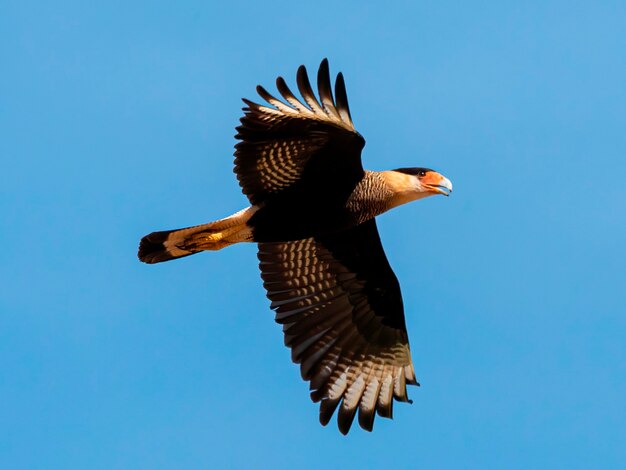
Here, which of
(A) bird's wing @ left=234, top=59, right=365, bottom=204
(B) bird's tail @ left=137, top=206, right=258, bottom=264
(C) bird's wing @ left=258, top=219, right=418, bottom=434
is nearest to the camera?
(A) bird's wing @ left=234, top=59, right=365, bottom=204

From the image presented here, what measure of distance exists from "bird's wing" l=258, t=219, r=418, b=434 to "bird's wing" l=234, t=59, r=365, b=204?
937 millimetres

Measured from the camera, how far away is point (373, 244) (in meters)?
10.8

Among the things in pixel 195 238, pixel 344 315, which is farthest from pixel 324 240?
pixel 195 238

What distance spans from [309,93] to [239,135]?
0.62m

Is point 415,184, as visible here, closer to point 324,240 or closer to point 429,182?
point 429,182

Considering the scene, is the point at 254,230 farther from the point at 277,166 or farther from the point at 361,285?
the point at 361,285

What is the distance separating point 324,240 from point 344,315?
0.68 m

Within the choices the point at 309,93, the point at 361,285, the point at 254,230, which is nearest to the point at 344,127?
the point at 309,93

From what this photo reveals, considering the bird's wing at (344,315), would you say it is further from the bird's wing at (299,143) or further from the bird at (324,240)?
the bird's wing at (299,143)

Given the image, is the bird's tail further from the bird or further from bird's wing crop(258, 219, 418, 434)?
bird's wing crop(258, 219, 418, 434)

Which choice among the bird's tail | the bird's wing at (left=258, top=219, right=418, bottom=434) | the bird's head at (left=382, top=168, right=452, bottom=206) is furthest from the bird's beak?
the bird's tail

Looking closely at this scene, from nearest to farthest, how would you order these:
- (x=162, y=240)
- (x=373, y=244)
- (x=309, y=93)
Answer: (x=309, y=93) < (x=162, y=240) < (x=373, y=244)

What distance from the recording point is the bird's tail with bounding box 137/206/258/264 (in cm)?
997

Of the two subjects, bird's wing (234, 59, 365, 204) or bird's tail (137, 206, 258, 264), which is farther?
bird's tail (137, 206, 258, 264)
